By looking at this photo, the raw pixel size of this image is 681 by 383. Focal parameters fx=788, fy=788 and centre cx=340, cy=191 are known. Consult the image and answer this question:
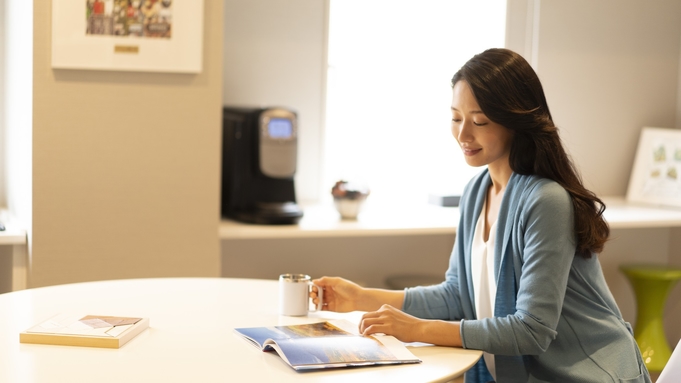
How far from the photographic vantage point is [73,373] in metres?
1.27

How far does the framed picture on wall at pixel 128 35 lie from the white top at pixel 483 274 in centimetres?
126

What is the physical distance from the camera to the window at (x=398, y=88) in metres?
3.59

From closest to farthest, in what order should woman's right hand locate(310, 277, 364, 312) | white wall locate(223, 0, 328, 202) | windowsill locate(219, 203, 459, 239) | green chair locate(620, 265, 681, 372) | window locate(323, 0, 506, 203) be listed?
1. woman's right hand locate(310, 277, 364, 312)
2. windowsill locate(219, 203, 459, 239)
3. white wall locate(223, 0, 328, 202)
4. window locate(323, 0, 506, 203)
5. green chair locate(620, 265, 681, 372)

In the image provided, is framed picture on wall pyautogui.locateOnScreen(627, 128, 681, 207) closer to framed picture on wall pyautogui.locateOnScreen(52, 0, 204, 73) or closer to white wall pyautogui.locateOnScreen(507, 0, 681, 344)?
white wall pyautogui.locateOnScreen(507, 0, 681, 344)

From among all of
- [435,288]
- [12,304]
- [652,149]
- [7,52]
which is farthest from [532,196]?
[652,149]

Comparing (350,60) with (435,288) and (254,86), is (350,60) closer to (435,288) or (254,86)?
(254,86)

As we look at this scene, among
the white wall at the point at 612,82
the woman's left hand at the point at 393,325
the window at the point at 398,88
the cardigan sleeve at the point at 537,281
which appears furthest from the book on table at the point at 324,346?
the white wall at the point at 612,82

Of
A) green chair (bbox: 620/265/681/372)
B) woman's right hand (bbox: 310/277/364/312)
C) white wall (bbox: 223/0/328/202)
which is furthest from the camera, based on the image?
green chair (bbox: 620/265/681/372)

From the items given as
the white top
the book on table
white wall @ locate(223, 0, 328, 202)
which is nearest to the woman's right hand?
the book on table

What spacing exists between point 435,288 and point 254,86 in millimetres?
1714

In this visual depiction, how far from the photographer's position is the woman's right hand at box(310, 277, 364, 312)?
1783 millimetres

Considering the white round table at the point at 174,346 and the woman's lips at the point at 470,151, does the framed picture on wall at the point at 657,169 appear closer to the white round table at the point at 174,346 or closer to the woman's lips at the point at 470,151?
the woman's lips at the point at 470,151

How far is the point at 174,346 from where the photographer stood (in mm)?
1441

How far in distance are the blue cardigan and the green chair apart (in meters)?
2.14
